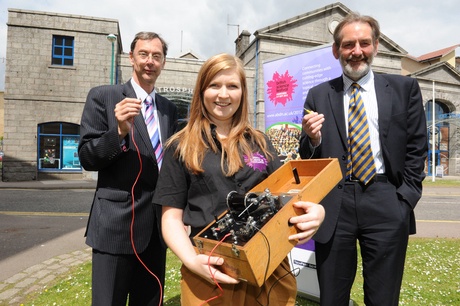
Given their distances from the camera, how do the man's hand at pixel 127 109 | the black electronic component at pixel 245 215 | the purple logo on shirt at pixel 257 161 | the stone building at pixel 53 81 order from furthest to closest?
the stone building at pixel 53 81 < the man's hand at pixel 127 109 < the purple logo on shirt at pixel 257 161 < the black electronic component at pixel 245 215

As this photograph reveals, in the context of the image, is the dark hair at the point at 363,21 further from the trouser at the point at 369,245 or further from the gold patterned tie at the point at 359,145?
the trouser at the point at 369,245

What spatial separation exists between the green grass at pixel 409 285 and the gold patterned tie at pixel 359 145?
87.3 inches

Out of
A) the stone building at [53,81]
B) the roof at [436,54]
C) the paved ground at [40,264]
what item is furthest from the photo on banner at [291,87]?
the roof at [436,54]

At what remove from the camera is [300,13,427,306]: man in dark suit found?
7.63ft

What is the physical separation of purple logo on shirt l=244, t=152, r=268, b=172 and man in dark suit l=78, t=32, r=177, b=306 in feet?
2.45

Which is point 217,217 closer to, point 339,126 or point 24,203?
point 339,126

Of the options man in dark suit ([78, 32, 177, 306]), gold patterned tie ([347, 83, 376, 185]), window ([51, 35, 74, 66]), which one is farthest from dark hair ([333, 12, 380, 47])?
window ([51, 35, 74, 66])

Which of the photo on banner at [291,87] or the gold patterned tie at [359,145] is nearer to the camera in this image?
the gold patterned tie at [359,145]

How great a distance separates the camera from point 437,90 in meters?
28.0

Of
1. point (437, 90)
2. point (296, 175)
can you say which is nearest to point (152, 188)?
point (296, 175)

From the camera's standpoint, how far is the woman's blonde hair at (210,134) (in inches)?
69.8

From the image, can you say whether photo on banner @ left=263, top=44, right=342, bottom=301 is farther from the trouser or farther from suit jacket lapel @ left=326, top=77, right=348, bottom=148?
the trouser

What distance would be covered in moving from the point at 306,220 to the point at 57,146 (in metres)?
19.8

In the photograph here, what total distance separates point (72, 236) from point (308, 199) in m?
6.60
